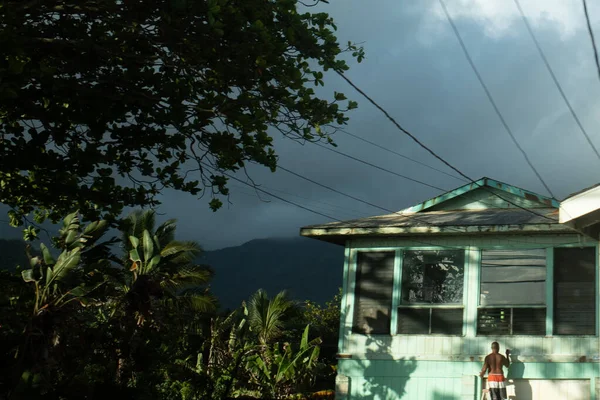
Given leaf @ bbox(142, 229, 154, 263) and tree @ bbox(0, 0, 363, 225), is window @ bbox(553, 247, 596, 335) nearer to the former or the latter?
tree @ bbox(0, 0, 363, 225)

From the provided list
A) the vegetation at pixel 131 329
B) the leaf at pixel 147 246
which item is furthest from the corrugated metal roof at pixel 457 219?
the leaf at pixel 147 246

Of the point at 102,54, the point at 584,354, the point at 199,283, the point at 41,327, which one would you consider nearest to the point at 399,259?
the point at 584,354

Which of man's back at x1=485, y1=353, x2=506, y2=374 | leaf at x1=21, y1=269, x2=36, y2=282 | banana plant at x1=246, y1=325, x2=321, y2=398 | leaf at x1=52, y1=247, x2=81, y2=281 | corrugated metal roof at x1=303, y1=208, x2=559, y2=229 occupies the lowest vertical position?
banana plant at x1=246, y1=325, x2=321, y2=398

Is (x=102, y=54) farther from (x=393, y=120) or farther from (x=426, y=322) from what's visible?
(x=426, y=322)

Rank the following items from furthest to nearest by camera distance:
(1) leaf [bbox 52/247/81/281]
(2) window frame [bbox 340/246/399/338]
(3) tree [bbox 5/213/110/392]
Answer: (2) window frame [bbox 340/246/399/338] < (1) leaf [bbox 52/247/81/281] < (3) tree [bbox 5/213/110/392]

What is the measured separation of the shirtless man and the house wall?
1.83ft

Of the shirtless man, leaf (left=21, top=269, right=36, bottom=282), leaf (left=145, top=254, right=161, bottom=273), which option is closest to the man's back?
the shirtless man

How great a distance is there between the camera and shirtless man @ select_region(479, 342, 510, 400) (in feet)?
51.1

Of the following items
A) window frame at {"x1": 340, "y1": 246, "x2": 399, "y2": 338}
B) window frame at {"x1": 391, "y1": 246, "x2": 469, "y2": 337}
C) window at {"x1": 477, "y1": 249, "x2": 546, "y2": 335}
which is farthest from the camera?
window frame at {"x1": 340, "y1": 246, "x2": 399, "y2": 338}

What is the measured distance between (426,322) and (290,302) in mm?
16022

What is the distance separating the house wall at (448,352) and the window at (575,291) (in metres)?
0.15

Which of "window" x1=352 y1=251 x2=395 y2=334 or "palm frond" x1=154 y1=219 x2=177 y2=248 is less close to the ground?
"palm frond" x1=154 y1=219 x2=177 y2=248

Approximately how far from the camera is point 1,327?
617 inches

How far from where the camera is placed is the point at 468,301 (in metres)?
17.0
